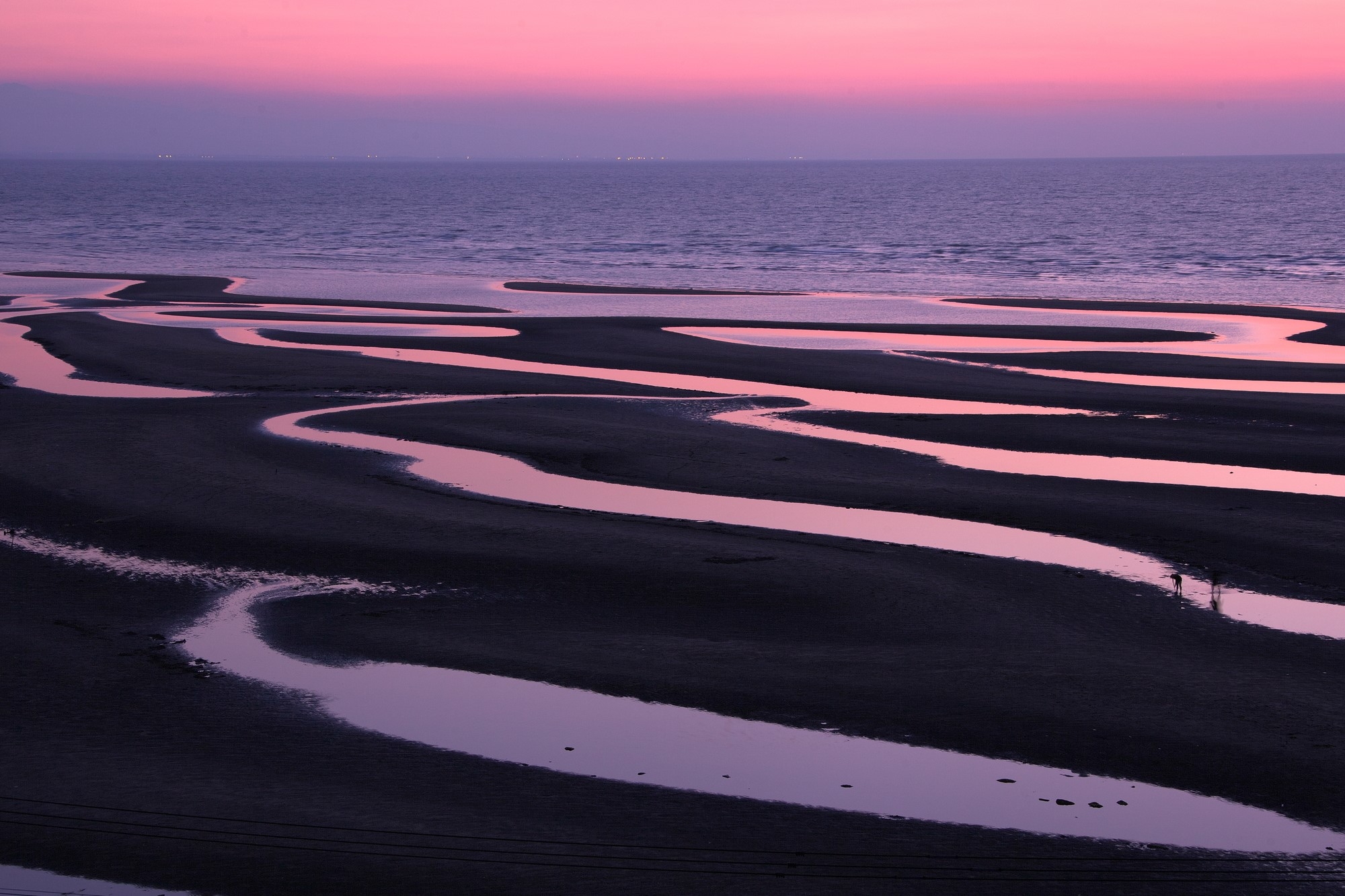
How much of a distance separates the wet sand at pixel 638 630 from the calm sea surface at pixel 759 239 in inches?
1132

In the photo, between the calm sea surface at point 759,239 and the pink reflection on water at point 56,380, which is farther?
the calm sea surface at point 759,239

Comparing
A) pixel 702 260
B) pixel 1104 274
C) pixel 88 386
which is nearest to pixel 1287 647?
pixel 88 386

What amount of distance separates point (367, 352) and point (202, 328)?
22.2 ft

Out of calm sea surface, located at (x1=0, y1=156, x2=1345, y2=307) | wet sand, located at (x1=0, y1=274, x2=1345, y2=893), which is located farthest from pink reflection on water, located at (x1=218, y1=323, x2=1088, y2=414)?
calm sea surface, located at (x1=0, y1=156, x2=1345, y2=307)

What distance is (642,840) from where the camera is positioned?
279 inches

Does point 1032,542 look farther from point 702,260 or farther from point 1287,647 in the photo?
point 702,260

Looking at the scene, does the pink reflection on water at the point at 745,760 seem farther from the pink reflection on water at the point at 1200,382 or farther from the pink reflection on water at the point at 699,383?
the pink reflection on water at the point at 1200,382

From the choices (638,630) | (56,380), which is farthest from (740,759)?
(56,380)

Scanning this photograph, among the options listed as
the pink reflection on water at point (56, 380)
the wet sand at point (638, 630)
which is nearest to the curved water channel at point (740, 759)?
the wet sand at point (638, 630)

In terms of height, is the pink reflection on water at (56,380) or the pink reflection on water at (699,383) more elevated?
the pink reflection on water at (56,380)

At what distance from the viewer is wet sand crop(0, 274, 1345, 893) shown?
7277 millimetres

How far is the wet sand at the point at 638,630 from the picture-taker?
23.9 feet

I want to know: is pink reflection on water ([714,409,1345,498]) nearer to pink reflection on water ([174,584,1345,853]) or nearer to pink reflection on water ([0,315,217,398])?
pink reflection on water ([174,584,1345,853])

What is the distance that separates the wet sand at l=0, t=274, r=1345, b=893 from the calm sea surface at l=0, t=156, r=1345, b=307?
2876 cm
